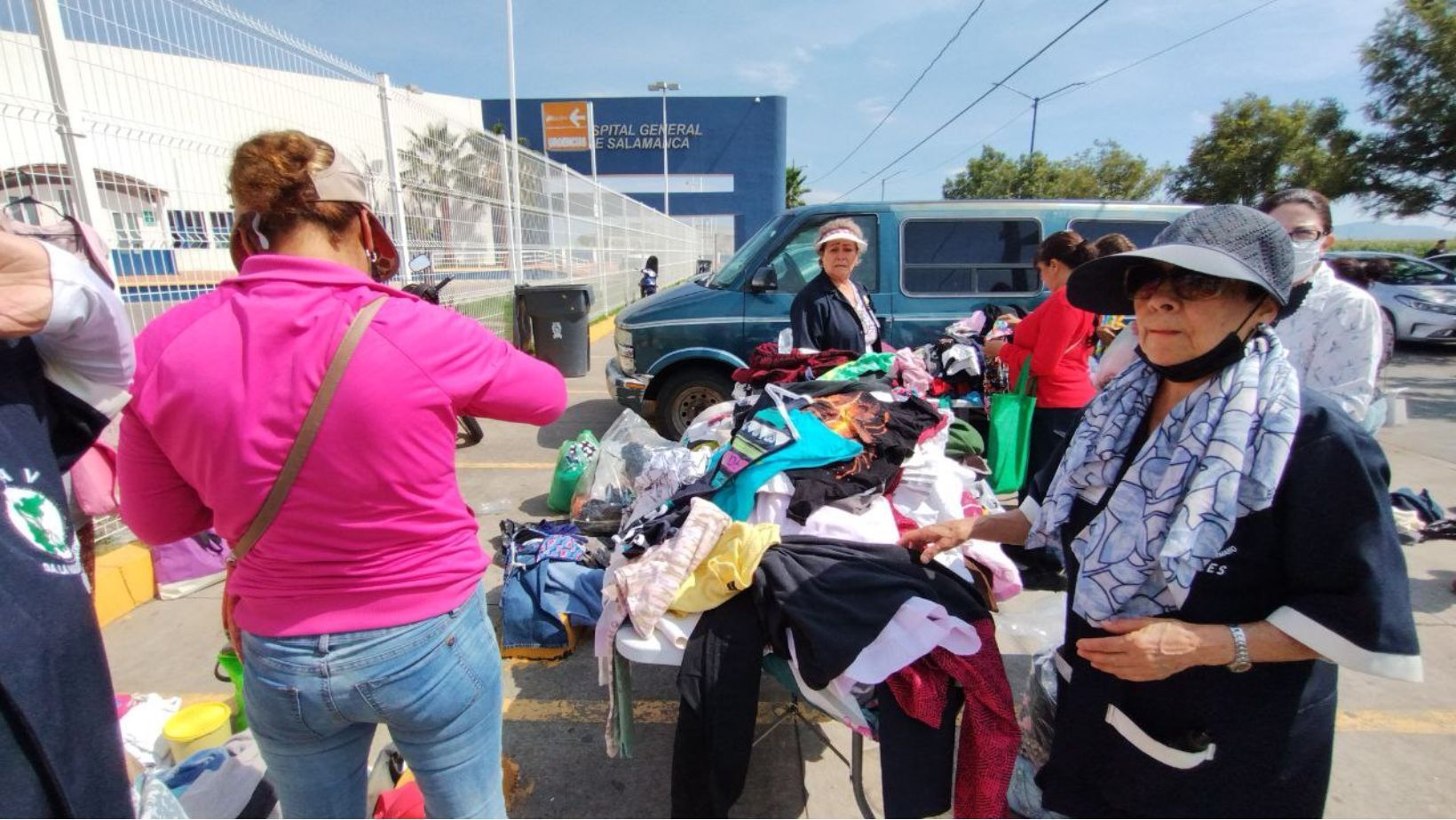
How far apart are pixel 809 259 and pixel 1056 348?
7.92ft

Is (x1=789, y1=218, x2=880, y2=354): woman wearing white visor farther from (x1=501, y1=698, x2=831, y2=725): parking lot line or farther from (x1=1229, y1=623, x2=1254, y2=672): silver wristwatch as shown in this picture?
(x1=1229, y1=623, x2=1254, y2=672): silver wristwatch

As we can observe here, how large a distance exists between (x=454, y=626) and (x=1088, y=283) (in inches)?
62.4

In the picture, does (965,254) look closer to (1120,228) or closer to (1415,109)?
(1120,228)

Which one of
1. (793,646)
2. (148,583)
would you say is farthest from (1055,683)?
(148,583)

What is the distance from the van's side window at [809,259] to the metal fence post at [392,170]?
12.9ft

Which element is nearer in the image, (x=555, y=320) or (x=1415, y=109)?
(x=555, y=320)

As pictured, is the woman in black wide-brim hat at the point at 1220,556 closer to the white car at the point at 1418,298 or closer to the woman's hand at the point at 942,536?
the woman's hand at the point at 942,536

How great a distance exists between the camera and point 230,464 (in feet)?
3.65

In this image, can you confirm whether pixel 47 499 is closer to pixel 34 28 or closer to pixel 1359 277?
pixel 34 28

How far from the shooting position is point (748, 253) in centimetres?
571

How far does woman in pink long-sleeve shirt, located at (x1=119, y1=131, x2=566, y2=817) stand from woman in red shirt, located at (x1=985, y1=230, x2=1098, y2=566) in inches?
127

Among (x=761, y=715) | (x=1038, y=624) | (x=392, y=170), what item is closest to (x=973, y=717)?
(x=761, y=715)

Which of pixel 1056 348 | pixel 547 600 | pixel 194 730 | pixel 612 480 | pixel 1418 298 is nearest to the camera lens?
pixel 194 730

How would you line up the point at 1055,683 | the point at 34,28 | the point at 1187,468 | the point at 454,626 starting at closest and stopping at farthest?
1. the point at 1187,468
2. the point at 454,626
3. the point at 1055,683
4. the point at 34,28
